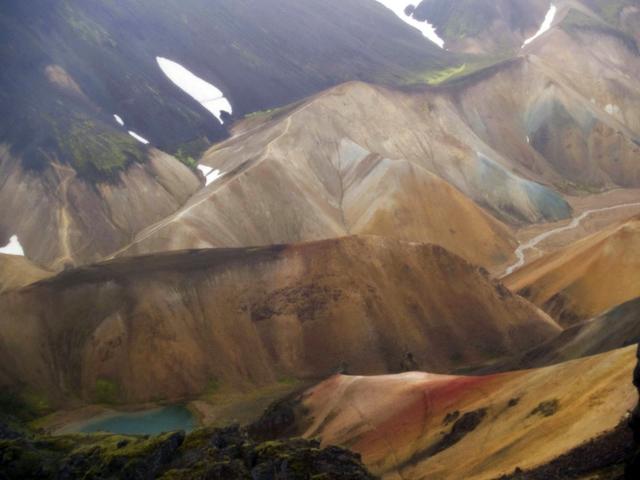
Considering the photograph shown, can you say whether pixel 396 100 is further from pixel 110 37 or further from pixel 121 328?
pixel 121 328

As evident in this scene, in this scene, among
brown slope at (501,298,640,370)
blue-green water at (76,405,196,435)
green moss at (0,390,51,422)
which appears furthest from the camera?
green moss at (0,390,51,422)

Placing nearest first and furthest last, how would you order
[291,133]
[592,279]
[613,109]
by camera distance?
[592,279], [291,133], [613,109]

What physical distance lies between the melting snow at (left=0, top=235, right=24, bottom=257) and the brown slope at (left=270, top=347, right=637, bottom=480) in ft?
163

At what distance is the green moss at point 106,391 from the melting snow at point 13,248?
3447cm

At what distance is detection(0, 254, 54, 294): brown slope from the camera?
8125 cm

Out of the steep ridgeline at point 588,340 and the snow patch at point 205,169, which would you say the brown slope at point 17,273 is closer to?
the snow patch at point 205,169

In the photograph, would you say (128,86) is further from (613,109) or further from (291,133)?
(613,109)

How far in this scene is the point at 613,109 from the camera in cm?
16025

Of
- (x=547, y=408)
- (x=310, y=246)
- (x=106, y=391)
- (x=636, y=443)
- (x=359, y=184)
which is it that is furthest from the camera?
(x=359, y=184)

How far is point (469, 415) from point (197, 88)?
113169mm

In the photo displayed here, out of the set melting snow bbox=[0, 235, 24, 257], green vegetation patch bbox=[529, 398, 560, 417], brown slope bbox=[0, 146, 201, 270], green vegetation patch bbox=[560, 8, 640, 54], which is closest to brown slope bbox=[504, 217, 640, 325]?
green vegetation patch bbox=[529, 398, 560, 417]

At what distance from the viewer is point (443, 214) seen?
10531 cm

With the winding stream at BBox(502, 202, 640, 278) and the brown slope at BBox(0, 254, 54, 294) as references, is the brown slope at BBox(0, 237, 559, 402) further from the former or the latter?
the winding stream at BBox(502, 202, 640, 278)

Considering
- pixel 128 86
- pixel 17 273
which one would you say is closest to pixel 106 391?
pixel 17 273
